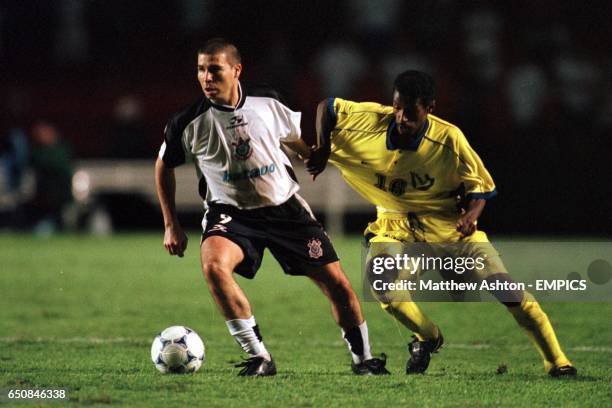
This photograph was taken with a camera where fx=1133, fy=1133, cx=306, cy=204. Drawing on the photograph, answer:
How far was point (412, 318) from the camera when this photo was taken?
21.6ft

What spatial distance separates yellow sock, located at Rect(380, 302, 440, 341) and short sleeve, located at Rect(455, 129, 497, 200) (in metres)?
0.75

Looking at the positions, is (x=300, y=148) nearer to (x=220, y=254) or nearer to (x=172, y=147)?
(x=172, y=147)

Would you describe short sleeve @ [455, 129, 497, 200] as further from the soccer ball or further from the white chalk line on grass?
the soccer ball

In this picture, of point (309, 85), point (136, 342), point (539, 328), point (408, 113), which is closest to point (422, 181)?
point (408, 113)

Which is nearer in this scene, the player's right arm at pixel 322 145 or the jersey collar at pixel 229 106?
the jersey collar at pixel 229 106

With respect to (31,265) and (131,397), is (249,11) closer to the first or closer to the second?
(31,265)

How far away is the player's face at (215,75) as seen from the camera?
6.08 m

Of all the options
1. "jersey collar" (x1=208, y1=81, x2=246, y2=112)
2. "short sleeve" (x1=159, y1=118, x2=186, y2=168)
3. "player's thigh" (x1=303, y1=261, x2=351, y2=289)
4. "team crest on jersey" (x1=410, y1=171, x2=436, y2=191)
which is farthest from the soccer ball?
"team crest on jersey" (x1=410, y1=171, x2=436, y2=191)

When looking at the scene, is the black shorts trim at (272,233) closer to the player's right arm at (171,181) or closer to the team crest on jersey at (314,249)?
the team crest on jersey at (314,249)

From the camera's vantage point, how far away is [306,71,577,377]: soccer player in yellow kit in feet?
20.4

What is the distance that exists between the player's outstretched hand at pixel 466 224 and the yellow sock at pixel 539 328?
19.1 inches

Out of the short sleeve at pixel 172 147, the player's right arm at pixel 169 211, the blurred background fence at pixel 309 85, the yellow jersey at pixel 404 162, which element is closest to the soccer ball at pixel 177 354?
the player's right arm at pixel 169 211

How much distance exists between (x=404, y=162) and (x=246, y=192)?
3.20 feet

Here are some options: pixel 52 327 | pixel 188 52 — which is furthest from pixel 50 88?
pixel 52 327
